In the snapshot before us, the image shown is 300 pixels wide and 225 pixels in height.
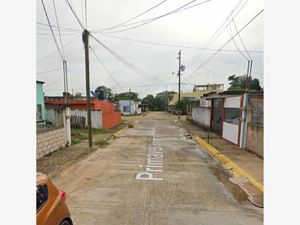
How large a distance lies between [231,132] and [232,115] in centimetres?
138

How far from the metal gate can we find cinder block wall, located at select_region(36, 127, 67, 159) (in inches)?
424

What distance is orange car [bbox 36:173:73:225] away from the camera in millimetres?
2770

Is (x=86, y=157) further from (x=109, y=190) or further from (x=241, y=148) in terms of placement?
(x=241, y=148)

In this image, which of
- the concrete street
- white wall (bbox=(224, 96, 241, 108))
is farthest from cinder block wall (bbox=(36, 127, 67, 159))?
white wall (bbox=(224, 96, 241, 108))

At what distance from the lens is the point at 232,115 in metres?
14.2

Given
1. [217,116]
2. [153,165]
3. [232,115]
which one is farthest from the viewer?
[217,116]

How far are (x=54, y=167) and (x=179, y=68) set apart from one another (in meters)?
33.5

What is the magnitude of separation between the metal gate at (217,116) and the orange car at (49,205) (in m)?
14.2

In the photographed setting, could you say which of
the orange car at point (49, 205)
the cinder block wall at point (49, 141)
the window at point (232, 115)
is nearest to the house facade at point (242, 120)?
the window at point (232, 115)

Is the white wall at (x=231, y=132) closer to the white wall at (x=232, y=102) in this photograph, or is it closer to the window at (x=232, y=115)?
the window at (x=232, y=115)

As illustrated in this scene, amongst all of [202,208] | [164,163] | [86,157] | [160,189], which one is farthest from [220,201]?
[86,157]

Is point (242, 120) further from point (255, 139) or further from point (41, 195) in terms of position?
point (41, 195)

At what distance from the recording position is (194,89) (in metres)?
70.0

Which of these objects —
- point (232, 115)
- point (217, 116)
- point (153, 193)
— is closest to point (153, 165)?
point (153, 193)
